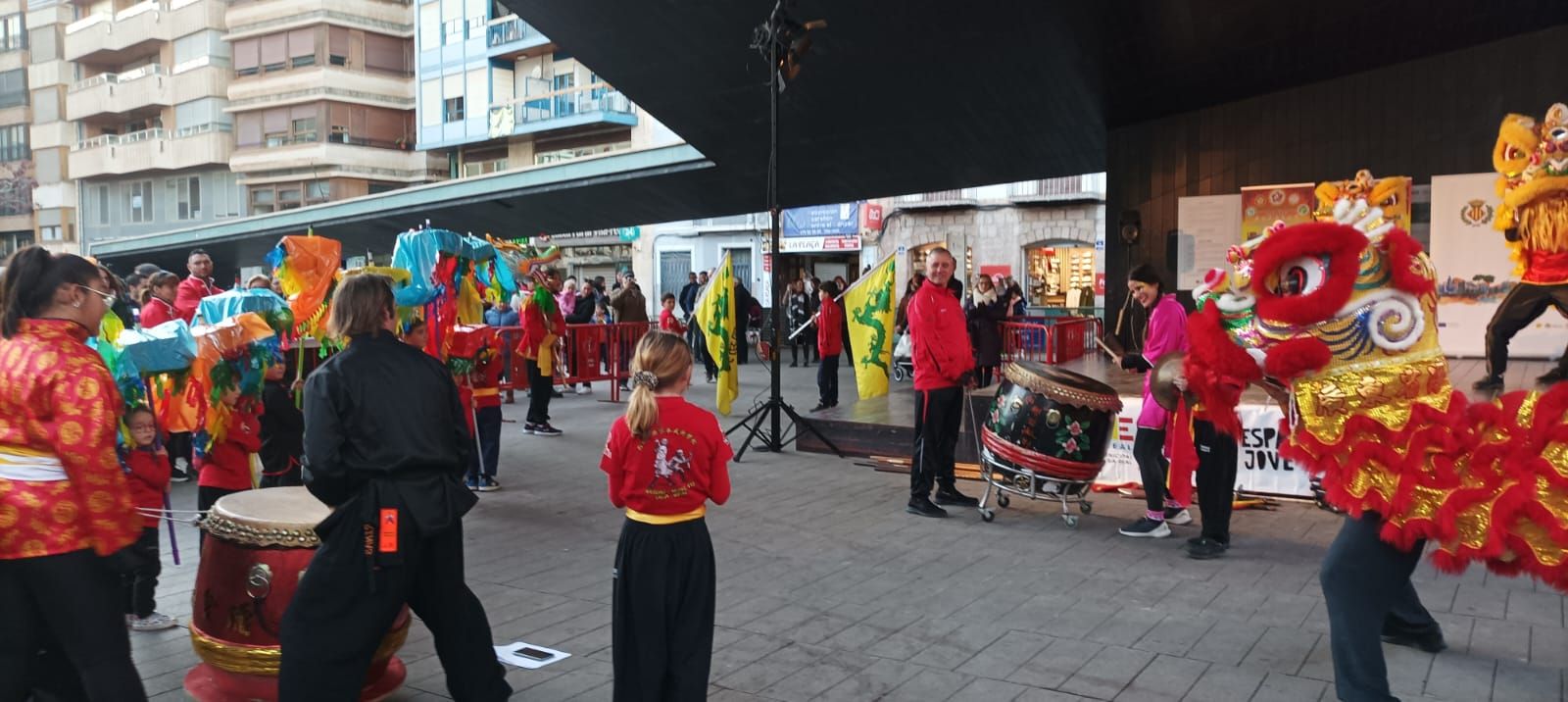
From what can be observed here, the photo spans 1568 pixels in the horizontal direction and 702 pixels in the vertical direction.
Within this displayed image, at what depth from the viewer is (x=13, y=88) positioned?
50.3m

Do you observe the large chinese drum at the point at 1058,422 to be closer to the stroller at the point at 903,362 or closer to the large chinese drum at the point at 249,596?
the large chinese drum at the point at 249,596

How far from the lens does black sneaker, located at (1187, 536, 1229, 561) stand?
19.0ft

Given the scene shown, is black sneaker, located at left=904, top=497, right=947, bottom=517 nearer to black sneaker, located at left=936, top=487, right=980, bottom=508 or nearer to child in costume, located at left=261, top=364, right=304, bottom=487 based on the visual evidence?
black sneaker, located at left=936, top=487, right=980, bottom=508

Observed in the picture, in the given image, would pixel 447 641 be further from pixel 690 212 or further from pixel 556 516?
Answer: pixel 690 212

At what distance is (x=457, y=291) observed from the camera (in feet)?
22.4

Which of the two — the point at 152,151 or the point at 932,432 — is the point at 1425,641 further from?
the point at 152,151

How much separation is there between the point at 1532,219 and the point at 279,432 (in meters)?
7.94

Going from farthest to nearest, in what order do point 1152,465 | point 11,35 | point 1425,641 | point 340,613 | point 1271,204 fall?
1. point 11,35
2. point 1271,204
3. point 1152,465
4. point 1425,641
5. point 340,613

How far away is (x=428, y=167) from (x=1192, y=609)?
41.1m

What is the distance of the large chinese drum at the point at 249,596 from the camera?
3.45 metres

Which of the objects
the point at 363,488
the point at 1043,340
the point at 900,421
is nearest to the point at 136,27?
the point at 1043,340

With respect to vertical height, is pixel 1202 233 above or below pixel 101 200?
below

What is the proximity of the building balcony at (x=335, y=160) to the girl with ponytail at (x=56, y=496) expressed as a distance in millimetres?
40861

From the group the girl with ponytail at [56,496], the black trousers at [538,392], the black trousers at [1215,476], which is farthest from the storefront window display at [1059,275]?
the girl with ponytail at [56,496]
